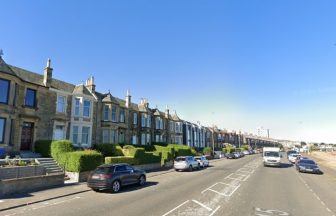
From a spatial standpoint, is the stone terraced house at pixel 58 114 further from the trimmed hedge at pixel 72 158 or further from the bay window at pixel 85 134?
the trimmed hedge at pixel 72 158

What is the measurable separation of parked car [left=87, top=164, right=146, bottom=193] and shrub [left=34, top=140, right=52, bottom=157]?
404 inches

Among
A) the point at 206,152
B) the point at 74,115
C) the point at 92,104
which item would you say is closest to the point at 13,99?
the point at 74,115

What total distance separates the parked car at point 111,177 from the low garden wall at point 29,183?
11.3 feet

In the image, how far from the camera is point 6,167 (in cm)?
→ 1861

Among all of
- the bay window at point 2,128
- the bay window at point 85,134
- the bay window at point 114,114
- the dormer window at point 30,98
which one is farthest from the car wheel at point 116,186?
the bay window at point 114,114

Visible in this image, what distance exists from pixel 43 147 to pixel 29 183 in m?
9.76

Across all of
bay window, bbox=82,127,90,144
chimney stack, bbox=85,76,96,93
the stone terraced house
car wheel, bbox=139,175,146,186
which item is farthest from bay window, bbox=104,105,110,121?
car wheel, bbox=139,175,146,186

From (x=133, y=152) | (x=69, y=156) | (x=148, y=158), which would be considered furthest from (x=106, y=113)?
(x=69, y=156)

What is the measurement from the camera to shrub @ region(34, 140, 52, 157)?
26953 mm

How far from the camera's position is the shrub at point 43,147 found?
27.0 meters

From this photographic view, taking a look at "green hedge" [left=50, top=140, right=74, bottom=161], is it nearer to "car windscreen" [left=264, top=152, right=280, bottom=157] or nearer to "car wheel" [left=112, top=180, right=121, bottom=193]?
"car wheel" [left=112, top=180, right=121, bottom=193]

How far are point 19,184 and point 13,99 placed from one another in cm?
1151

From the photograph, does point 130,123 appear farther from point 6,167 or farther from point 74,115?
point 6,167

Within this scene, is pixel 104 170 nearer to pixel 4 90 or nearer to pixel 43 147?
pixel 43 147
